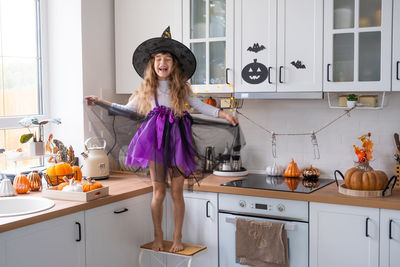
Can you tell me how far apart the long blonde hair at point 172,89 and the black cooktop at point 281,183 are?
2.14 feet

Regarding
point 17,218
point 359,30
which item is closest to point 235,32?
point 359,30

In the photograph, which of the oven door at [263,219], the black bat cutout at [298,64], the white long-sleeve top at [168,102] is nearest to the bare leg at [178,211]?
the oven door at [263,219]

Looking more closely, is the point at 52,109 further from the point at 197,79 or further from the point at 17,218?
the point at 17,218

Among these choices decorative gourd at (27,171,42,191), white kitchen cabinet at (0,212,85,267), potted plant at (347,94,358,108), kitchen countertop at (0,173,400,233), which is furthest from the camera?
potted plant at (347,94,358,108)

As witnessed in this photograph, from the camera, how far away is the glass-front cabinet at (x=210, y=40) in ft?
11.3

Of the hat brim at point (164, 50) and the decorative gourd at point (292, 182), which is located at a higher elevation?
the hat brim at point (164, 50)

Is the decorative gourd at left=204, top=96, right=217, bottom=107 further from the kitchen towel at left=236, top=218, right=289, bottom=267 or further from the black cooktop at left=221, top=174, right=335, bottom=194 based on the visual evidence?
the kitchen towel at left=236, top=218, right=289, bottom=267

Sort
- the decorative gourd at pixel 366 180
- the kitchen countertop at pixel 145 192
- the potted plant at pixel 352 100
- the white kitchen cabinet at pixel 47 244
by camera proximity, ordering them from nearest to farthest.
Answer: the white kitchen cabinet at pixel 47 244 → the kitchen countertop at pixel 145 192 → the decorative gourd at pixel 366 180 → the potted plant at pixel 352 100

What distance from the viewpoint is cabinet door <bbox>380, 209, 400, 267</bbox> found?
2.78 m

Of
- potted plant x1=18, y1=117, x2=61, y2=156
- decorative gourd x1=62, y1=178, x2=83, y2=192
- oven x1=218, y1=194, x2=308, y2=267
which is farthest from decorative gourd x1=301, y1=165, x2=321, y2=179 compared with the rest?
potted plant x1=18, y1=117, x2=61, y2=156

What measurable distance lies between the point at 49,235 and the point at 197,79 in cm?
151

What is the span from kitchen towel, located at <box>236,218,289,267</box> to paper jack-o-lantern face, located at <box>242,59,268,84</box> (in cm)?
91

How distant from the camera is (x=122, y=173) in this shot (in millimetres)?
3844

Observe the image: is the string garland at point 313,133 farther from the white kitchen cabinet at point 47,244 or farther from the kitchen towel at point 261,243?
the white kitchen cabinet at point 47,244
